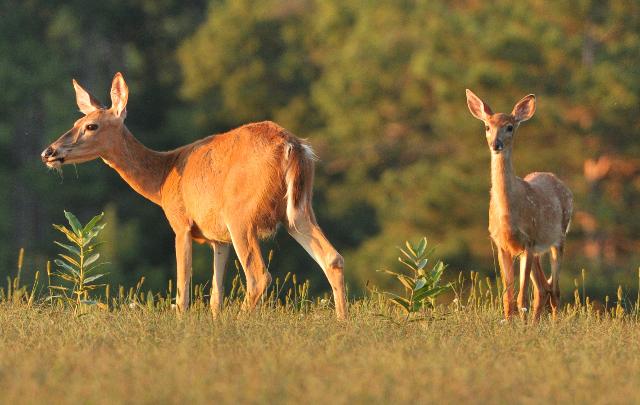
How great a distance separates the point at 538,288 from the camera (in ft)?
37.8

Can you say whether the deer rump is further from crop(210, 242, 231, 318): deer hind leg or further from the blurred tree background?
the blurred tree background

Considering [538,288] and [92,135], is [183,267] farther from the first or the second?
[538,288]

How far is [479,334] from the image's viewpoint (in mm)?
8977

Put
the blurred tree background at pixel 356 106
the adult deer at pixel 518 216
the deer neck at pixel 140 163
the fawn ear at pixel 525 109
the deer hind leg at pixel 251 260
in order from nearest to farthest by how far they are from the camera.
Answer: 1. the deer hind leg at pixel 251 260
2. the adult deer at pixel 518 216
3. the deer neck at pixel 140 163
4. the fawn ear at pixel 525 109
5. the blurred tree background at pixel 356 106

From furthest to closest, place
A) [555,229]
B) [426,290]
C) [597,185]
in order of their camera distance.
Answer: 1. [597,185]
2. [555,229]
3. [426,290]

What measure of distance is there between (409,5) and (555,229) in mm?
31988

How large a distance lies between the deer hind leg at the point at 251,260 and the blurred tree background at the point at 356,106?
718 inches

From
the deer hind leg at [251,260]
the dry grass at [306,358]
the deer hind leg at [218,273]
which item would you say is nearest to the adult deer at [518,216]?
the dry grass at [306,358]

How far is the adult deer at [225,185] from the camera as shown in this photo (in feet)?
34.5

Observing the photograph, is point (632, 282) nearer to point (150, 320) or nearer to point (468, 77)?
point (468, 77)

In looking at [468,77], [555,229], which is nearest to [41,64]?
[468,77]

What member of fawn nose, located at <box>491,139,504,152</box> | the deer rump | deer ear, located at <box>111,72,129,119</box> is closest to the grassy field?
the deer rump

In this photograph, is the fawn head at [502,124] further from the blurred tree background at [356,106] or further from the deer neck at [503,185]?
the blurred tree background at [356,106]

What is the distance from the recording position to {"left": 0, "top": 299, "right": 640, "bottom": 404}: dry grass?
6.71 m
